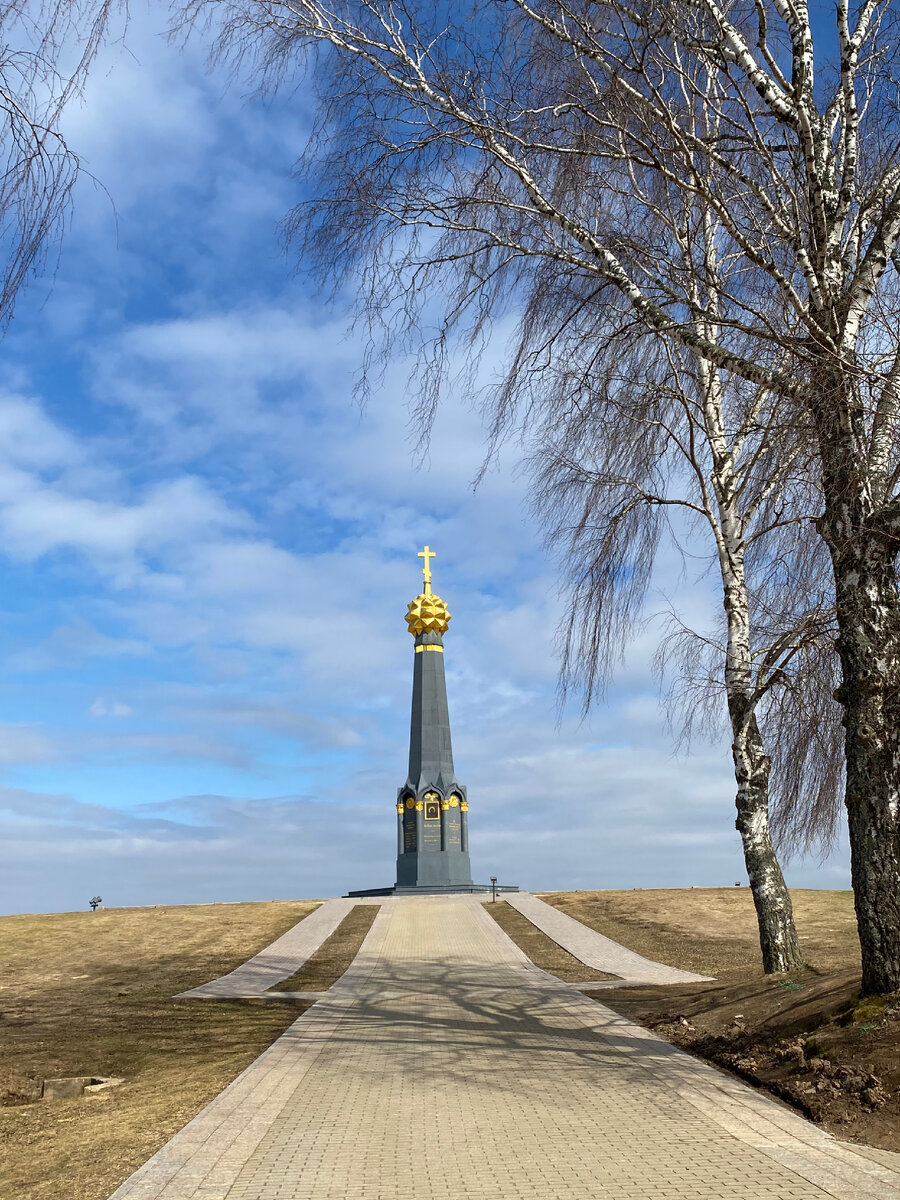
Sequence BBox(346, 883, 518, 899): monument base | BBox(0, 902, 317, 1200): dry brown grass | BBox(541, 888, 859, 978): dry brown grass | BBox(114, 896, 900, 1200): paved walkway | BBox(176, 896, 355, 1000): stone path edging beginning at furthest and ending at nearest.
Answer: BBox(346, 883, 518, 899): monument base < BBox(541, 888, 859, 978): dry brown grass < BBox(176, 896, 355, 1000): stone path edging < BBox(0, 902, 317, 1200): dry brown grass < BBox(114, 896, 900, 1200): paved walkway

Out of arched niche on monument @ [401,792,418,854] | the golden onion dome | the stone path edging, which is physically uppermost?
the golden onion dome

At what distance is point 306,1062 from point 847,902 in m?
18.5

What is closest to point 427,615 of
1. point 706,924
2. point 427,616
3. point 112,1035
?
point 427,616

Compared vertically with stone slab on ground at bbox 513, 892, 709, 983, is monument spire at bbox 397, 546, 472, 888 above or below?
above

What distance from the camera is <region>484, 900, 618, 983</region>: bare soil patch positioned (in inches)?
524

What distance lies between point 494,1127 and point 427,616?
25196mm

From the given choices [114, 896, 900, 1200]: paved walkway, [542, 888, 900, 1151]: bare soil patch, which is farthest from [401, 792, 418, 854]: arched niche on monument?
[114, 896, 900, 1200]: paved walkway

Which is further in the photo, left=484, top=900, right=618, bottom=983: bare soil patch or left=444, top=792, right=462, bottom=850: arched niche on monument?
left=444, top=792, right=462, bottom=850: arched niche on monument

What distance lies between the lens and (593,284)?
28.1 ft

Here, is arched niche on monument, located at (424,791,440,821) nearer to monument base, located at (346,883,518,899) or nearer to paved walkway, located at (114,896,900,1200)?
monument base, located at (346,883,518,899)

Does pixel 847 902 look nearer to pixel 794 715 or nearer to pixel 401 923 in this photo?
pixel 401 923

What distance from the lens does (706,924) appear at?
19.7 m

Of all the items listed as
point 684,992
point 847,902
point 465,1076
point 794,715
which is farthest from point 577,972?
point 847,902

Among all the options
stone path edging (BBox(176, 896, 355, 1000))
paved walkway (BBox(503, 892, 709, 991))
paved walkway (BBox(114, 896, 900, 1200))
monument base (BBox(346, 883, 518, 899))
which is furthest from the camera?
monument base (BBox(346, 883, 518, 899))
